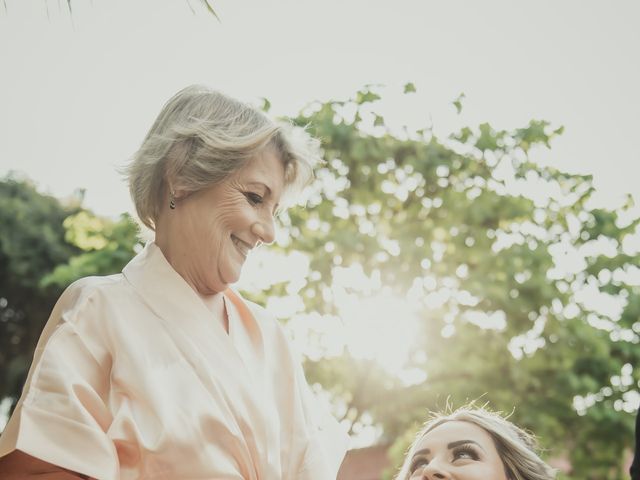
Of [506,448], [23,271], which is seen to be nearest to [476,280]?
[506,448]

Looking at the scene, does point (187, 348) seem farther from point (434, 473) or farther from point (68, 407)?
point (434, 473)

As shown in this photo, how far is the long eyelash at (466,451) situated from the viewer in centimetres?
261

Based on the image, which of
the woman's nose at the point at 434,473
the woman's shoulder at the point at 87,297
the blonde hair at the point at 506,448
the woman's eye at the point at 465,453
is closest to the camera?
the woman's shoulder at the point at 87,297

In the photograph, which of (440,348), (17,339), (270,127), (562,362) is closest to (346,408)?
(440,348)

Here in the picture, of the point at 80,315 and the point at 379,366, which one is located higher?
the point at 80,315

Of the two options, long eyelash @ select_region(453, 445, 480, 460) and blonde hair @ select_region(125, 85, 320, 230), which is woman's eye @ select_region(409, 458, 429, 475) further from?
blonde hair @ select_region(125, 85, 320, 230)

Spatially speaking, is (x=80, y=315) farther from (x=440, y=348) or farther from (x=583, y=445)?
(x=583, y=445)

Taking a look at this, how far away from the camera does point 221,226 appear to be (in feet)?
6.89

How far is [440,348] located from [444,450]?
6173 mm

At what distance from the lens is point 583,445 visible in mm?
8906

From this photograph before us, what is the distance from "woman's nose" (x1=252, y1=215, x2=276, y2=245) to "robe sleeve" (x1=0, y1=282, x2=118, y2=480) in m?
0.50

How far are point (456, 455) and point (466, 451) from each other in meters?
0.04

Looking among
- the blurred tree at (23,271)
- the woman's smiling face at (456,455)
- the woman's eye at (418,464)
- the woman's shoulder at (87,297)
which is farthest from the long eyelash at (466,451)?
the blurred tree at (23,271)

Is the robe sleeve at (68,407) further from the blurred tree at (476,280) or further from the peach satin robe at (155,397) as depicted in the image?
the blurred tree at (476,280)
